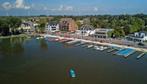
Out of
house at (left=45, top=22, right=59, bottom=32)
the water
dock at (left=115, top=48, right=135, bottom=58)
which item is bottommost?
the water

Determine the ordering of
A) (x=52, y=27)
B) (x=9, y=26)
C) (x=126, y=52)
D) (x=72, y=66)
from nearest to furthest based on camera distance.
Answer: (x=72, y=66), (x=126, y=52), (x=9, y=26), (x=52, y=27)

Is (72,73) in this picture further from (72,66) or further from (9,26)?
(9,26)

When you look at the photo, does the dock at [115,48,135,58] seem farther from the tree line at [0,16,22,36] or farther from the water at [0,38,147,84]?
the tree line at [0,16,22,36]

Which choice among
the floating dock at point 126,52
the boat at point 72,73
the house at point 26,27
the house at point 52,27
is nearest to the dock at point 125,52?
the floating dock at point 126,52

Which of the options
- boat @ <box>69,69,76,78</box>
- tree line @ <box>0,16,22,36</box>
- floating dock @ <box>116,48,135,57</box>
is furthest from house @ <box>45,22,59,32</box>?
boat @ <box>69,69,76,78</box>

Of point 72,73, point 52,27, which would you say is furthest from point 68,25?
point 72,73

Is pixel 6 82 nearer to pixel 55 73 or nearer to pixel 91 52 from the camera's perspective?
pixel 55 73

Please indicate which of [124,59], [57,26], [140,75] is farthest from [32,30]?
[140,75]

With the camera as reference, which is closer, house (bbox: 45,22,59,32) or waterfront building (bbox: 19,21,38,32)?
house (bbox: 45,22,59,32)
